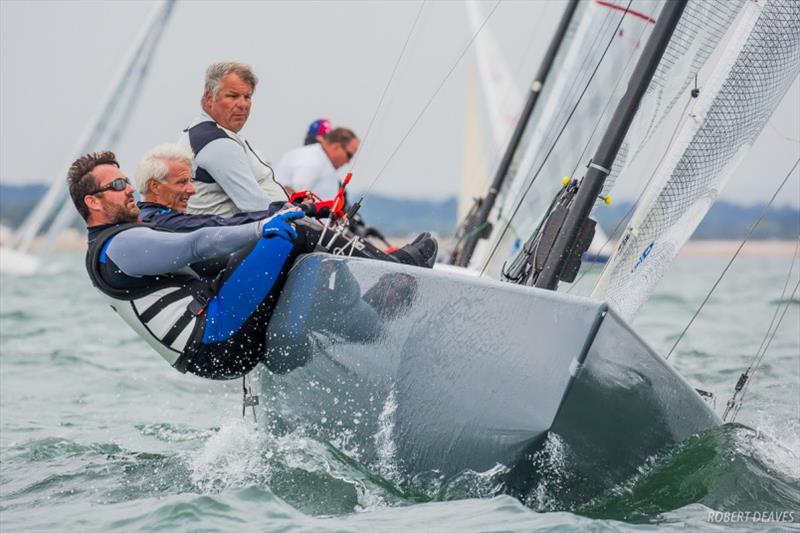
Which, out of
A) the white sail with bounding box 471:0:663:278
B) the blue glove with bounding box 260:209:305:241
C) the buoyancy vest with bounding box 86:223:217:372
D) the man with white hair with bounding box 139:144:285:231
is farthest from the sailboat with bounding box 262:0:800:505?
the white sail with bounding box 471:0:663:278

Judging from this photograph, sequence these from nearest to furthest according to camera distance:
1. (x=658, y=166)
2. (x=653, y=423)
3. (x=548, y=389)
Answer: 1. (x=548, y=389)
2. (x=653, y=423)
3. (x=658, y=166)

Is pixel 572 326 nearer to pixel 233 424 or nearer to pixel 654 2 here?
pixel 233 424

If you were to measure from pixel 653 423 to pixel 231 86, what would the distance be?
1.71 metres

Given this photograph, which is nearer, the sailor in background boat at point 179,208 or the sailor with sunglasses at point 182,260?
the sailor with sunglasses at point 182,260

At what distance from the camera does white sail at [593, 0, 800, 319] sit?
3.85 metres

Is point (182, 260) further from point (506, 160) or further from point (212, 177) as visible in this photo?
point (506, 160)

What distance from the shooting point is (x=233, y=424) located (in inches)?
153

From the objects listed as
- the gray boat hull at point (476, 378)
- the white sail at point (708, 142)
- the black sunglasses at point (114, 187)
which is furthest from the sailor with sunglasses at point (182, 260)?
the white sail at point (708, 142)

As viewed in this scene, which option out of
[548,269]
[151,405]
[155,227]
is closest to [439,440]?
[548,269]

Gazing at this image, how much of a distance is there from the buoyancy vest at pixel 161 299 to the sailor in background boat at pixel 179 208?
6.4 inches

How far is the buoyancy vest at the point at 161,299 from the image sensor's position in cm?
334

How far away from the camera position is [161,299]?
3389 mm

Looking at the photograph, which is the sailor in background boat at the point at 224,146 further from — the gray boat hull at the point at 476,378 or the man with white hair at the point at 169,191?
the gray boat hull at the point at 476,378

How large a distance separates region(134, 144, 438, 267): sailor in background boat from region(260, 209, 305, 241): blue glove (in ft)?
0.18
